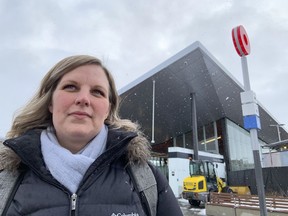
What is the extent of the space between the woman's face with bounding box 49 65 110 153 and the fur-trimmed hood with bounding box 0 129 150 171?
148 millimetres

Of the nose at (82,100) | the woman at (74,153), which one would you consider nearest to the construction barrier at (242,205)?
the woman at (74,153)

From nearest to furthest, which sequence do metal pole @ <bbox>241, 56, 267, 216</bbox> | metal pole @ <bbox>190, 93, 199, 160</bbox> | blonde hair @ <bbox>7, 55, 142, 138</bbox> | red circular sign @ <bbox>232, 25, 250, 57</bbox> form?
blonde hair @ <bbox>7, 55, 142, 138</bbox>, metal pole @ <bbox>241, 56, 267, 216</bbox>, red circular sign @ <bbox>232, 25, 250, 57</bbox>, metal pole @ <bbox>190, 93, 199, 160</bbox>

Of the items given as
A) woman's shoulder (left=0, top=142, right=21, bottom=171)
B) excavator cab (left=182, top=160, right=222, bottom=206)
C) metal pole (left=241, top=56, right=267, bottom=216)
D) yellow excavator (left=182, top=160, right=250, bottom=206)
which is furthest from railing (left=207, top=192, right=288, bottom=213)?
woman's shoulder (left=0, top=142, right=21, bottom=171)

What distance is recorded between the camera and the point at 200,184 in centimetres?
1490

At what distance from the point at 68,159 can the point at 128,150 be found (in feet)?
1.11

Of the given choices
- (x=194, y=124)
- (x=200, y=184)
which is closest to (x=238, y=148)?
(x=194, y=124)

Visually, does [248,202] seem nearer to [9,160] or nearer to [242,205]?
[242,205]

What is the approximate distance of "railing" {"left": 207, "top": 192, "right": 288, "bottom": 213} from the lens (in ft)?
29.1

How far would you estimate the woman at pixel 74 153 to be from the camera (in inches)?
49.4

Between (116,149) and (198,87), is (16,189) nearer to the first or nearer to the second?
(116,149)

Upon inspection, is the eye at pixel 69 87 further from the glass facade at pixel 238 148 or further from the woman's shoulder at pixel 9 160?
the glass facade at pixel 238 148

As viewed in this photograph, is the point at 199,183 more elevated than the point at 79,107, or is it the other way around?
the point at 79,107

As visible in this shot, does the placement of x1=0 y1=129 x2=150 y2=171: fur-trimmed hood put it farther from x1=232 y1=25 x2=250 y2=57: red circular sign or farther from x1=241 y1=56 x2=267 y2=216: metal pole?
x1=232 y1=25 x2=250 y2=57: red circular sign

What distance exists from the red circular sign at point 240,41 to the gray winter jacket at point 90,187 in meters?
3.30
